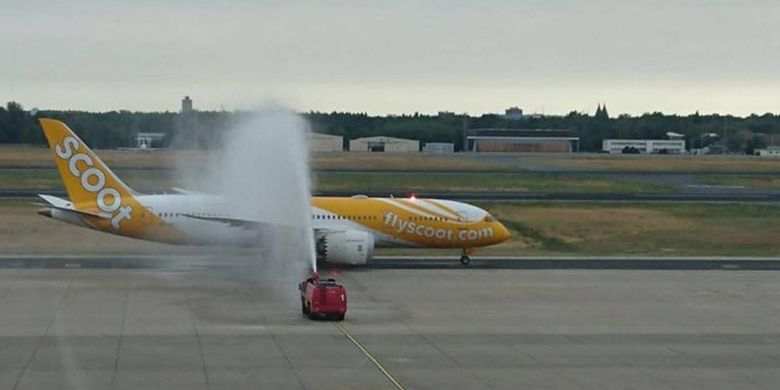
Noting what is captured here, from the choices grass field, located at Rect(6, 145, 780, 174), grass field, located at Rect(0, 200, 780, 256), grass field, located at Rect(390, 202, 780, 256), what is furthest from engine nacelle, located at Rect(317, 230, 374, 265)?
grass field, located at Rect(6, 145, 780, 174)

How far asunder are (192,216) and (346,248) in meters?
6.82

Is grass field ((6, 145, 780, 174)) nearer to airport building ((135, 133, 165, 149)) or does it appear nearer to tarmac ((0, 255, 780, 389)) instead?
airport building ((135, 133, 165, 149))

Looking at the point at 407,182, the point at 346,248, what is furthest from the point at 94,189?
the point at 407,182

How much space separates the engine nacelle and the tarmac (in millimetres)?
663

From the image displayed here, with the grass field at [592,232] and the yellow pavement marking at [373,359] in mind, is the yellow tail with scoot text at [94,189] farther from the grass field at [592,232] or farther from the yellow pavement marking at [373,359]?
the yellow pavement marking at [373,359]

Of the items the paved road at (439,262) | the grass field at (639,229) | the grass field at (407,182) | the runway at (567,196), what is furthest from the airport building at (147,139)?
the paved road at (439,262)

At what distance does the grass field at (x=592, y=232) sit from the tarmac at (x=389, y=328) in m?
7.42

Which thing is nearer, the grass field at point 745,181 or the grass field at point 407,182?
the grass field at point 407,182

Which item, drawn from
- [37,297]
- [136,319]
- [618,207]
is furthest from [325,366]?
[618,207]

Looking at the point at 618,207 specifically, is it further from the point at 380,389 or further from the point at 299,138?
the point at 380,389

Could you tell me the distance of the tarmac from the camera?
31188 mm

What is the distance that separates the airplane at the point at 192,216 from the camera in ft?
184

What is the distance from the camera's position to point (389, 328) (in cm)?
3956

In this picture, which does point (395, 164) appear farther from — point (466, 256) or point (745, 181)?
point (466, 256)
